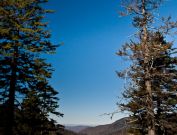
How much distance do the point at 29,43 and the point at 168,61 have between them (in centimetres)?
1298

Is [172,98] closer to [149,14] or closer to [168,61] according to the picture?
[168,61]

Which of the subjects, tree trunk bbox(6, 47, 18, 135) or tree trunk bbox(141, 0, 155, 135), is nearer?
tree trunk bbox(141, 0, 155, 135)

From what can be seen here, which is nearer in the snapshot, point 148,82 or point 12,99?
point 148,82

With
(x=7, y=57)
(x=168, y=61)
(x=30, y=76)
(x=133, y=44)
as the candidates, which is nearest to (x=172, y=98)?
(x=168, y=61)

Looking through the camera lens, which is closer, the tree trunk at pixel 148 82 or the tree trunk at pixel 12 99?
the tree trunk at pixel 148 82

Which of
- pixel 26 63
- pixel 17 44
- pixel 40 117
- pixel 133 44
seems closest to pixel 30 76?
pixel 26 63

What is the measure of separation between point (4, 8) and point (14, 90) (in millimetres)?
6012

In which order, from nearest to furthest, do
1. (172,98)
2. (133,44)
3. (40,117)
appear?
1. (133,44)
2. (172,98)
3. (40,117)

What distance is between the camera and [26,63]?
21.7 m

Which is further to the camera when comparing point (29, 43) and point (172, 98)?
point (172, 98)

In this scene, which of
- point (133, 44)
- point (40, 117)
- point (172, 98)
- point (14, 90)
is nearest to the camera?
point (133, 44)

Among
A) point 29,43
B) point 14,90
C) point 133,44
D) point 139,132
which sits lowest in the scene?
point 139,132

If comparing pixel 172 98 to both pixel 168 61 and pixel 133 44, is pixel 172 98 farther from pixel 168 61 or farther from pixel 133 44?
pixel 133 44

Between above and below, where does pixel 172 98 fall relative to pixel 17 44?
below
